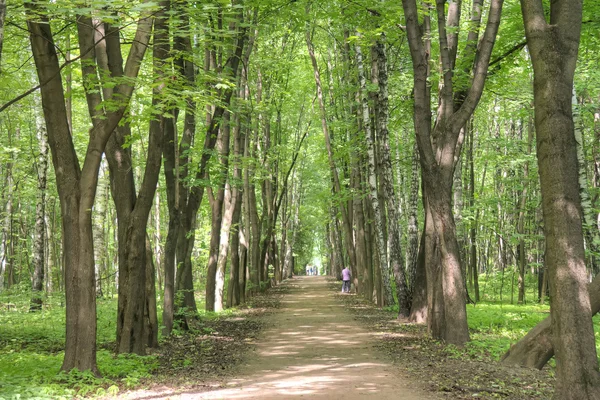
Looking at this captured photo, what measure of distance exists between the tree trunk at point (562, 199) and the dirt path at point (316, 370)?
196cm

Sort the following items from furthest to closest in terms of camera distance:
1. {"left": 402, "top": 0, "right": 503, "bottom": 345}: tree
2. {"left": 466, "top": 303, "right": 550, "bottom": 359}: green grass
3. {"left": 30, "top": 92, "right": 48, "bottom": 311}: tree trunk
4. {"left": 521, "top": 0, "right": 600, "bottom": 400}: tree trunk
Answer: {"left": 30, "top": 92, "right": 48, "bottom": 311}: tree trunk
{"left": 402, "top": 0, "right": 503, "bottom": 345}: tree
{"left": 466, "top": 303, "right": 550, "bottom": 359}: green grass
{"left": 521, "top": 0, "right": 600, "bottom": 400}: tree trunk

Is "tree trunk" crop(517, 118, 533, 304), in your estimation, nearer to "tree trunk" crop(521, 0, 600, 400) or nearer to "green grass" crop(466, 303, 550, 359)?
"green grass" crop(466, 303, 550, 359)

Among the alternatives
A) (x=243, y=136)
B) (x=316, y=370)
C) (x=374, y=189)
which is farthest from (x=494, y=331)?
(x=243, y=136)

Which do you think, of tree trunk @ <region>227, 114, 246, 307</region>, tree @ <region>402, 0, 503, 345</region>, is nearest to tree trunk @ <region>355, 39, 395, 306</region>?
tree trunk @ <region>227, 114, 246, 307</region>

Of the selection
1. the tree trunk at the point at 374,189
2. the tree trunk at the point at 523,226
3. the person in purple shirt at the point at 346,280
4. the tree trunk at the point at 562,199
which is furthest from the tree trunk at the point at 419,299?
the person in purple shirt at the point at 346,280

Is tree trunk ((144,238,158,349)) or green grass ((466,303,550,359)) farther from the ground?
tree trunk ((144,238,158,349))

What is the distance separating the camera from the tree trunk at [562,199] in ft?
17.4

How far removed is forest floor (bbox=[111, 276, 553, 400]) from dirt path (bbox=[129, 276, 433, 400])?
0.04 feet

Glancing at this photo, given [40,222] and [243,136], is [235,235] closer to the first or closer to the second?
[243,136]

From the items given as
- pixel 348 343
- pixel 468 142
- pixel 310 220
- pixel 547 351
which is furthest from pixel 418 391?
pixel 310 220

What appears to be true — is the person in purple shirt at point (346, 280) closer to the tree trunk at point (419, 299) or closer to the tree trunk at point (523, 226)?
the tree trunk at point (523, 226)

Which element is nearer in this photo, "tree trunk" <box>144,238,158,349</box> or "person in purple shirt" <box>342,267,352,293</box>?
"tree trunk" <box>144,238,158,349</box>

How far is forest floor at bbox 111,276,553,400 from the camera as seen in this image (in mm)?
6914

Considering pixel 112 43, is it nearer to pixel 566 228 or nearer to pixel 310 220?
pixel 566 228
